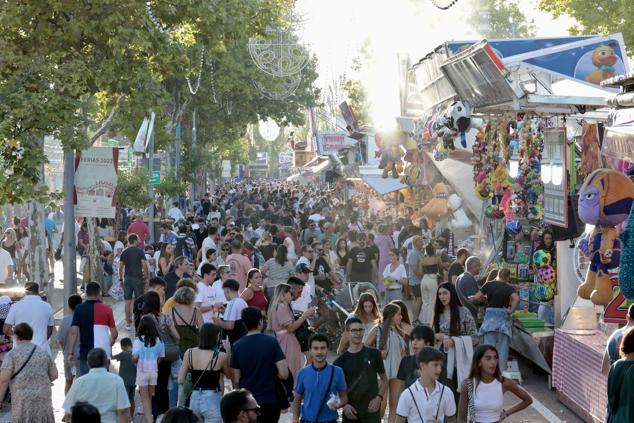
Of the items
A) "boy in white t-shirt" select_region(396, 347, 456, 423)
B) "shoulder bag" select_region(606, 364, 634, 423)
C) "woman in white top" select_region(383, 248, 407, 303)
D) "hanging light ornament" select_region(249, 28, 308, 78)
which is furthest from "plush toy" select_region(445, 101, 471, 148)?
"hanging light ornament" select_region(249, 28, 308, 78)

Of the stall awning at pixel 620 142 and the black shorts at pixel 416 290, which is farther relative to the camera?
the black shorts at pixel 416 290

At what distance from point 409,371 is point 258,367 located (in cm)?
121

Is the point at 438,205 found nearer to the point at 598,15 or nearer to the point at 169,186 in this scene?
the point at 169,186

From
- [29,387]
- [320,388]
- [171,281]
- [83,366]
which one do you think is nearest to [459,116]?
[171,281]

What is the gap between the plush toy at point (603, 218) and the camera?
1133 centimetres

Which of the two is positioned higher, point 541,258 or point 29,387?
point 541,258


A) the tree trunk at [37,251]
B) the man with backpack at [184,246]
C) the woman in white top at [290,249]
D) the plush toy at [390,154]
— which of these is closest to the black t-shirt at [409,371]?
the tree trunk at [37,251]

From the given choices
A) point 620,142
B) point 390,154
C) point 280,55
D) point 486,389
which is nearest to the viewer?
point 486,389

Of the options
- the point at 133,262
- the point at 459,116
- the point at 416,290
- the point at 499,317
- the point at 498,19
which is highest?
the point at 498,19

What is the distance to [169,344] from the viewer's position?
1166cm

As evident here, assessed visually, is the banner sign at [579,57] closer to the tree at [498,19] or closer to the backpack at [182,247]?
the backpack at [182,247]

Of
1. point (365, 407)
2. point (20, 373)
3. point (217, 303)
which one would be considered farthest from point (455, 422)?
point (217, 303)

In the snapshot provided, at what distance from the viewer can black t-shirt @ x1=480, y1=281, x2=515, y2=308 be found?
13.6m

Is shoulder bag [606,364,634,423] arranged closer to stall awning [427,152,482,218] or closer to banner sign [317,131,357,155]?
stall awning [427,152,482,218]
